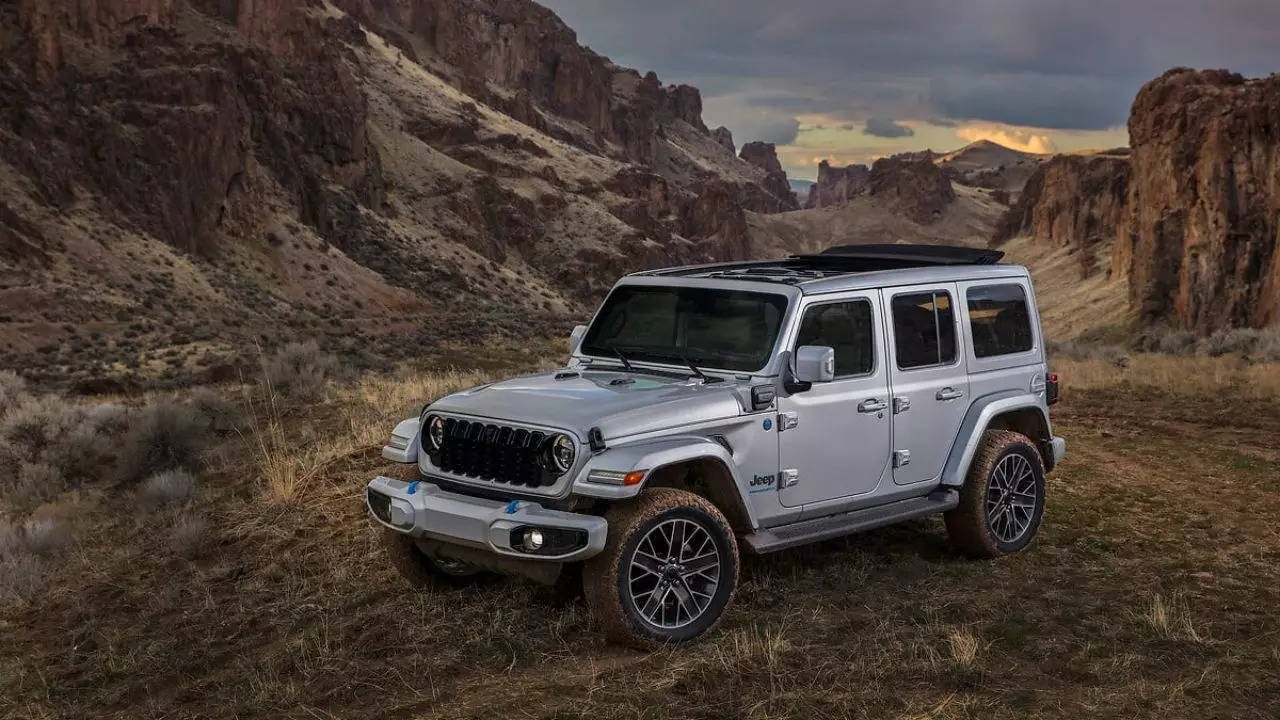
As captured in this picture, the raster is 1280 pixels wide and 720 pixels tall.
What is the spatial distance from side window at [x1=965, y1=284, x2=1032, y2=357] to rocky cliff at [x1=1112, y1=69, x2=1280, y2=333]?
106 feet

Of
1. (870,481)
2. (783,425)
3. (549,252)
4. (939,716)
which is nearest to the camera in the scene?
(939,716)

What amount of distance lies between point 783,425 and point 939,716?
1971 mm

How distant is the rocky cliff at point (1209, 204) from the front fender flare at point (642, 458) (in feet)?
116

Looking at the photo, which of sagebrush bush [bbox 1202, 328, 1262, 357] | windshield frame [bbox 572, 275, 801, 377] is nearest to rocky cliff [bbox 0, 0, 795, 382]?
windshield frame [bbox 572, 275, 801, 377]

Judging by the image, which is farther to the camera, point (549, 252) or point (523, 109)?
point (523, 109)

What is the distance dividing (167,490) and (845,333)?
6.37 meters

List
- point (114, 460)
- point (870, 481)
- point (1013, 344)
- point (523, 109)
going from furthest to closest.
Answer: point (523, 109) < point (114, 460) < point (1013, 344) < point (870, 481)

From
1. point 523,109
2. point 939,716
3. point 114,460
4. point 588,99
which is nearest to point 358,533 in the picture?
point 939,716

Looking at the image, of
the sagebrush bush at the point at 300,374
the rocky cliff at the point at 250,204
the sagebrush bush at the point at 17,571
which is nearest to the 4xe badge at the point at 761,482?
the sagebrush bush at the point at 17,571

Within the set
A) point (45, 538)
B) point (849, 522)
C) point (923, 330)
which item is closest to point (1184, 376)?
point (923, 330)

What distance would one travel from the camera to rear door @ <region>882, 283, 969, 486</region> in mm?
7227

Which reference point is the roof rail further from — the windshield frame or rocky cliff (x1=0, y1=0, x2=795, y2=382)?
rocky cliff (x1=0, y1=0, x2=795, y2=382)

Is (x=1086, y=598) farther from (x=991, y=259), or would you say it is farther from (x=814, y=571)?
(x=991, y=259)

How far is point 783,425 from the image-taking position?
6.50 m
